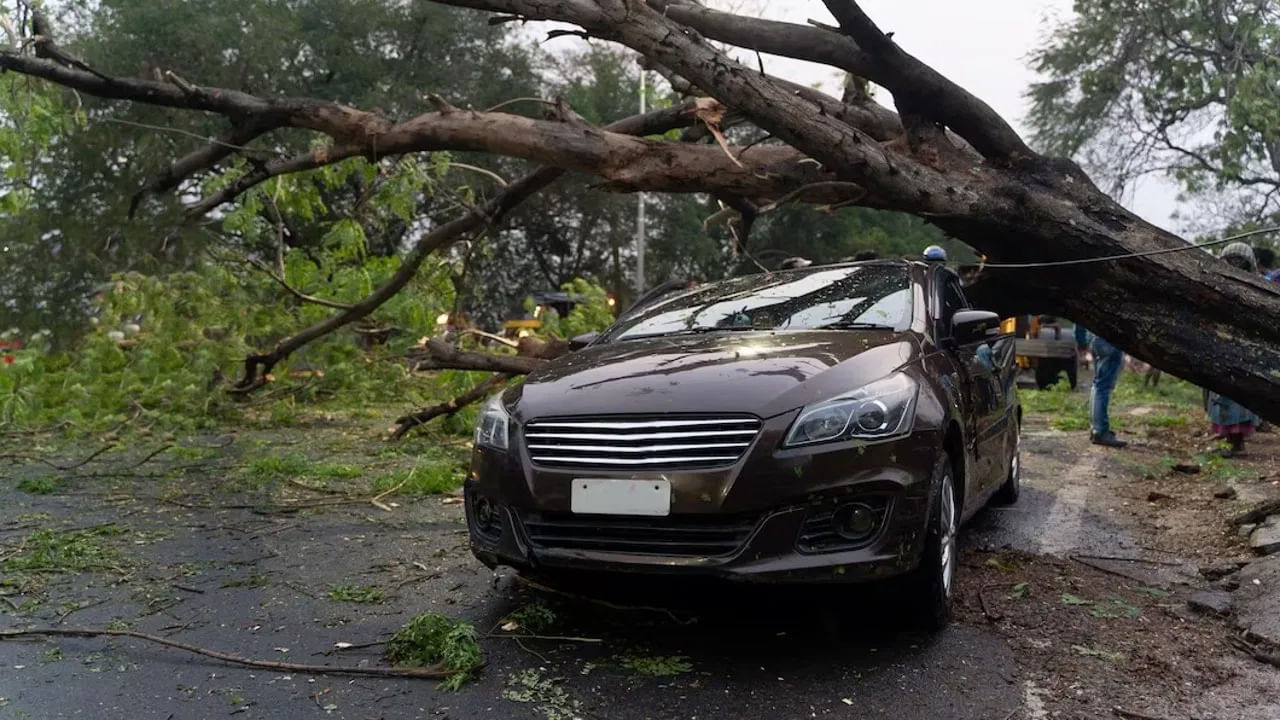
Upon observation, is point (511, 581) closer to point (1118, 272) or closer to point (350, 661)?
point (350, 661)

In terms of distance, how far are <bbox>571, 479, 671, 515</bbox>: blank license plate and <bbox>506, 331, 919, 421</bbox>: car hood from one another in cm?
26

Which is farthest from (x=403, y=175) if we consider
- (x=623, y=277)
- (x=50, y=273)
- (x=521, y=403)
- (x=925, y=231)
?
(x=925, y=231)

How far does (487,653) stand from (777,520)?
1.16 meters

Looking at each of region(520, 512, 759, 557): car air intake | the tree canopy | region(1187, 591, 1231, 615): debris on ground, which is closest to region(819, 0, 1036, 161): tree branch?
the tree canopy

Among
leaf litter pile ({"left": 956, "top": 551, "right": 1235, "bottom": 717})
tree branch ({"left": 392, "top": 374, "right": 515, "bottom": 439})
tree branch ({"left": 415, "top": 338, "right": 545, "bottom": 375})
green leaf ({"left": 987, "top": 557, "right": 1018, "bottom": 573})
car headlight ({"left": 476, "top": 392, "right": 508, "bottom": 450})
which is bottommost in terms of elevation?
tree branch ({"left": 392, "top": 374, "right": 515, "bottom": 439})

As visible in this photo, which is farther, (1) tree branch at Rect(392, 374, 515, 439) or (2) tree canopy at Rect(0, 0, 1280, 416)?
(1) tree branch at Rect(392, 374, 515, 439)

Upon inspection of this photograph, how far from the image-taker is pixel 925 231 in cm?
4256

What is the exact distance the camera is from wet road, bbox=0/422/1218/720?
3.27 meters

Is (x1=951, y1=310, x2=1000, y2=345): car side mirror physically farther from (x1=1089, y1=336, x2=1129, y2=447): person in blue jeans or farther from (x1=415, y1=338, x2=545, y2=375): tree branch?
(x1=1089, y1=336, x2=1129, y2=447): person in blue jeans

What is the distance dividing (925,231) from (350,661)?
41.3 m

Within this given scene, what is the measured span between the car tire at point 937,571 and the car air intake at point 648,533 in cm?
68

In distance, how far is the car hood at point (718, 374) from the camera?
145 inches

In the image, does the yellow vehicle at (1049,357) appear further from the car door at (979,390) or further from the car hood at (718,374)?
the car hood at (718,374)

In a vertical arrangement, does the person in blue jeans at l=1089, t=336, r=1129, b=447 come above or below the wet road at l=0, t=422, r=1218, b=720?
above
